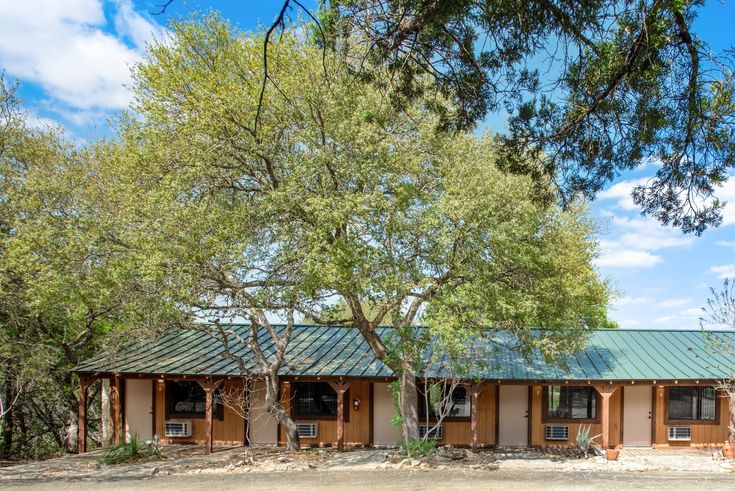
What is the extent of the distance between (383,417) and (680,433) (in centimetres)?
825

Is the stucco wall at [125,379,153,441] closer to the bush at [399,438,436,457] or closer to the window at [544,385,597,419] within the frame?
the bush at [399,438,436,457]

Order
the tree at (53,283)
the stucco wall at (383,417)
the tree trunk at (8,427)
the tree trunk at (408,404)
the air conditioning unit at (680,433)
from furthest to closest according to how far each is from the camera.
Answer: the tree trunk at (8,427), the stucco wall at (383,417), the air conditioning unit at (680,433), the tree trunk at (408,404), the tree at (53,283)

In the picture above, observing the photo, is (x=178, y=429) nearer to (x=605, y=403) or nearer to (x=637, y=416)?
(x=605, y=403)

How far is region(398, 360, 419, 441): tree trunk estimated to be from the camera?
12.3m

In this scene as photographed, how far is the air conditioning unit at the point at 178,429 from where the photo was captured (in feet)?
49.0

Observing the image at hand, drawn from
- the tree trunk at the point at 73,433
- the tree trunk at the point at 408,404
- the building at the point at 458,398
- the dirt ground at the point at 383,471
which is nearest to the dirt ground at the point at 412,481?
the dirt ground at the point at 383,471

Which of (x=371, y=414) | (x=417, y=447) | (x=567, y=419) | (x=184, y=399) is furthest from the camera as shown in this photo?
(x=184, y=399)

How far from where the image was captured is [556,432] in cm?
1431

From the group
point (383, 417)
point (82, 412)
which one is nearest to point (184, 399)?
point (82, 412)

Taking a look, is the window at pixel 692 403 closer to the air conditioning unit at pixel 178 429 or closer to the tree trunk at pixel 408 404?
the tree trunk at pixel 408 404

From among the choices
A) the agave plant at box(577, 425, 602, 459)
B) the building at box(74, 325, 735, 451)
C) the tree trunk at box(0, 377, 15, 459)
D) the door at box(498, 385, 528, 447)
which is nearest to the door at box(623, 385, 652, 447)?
the building at box(74, 325, 735, 451)

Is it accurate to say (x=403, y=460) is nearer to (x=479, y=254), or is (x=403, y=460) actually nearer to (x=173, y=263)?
(x=479, y=254)

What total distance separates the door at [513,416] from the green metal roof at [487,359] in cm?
94

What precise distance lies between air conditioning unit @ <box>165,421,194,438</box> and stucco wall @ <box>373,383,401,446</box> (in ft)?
17.9
